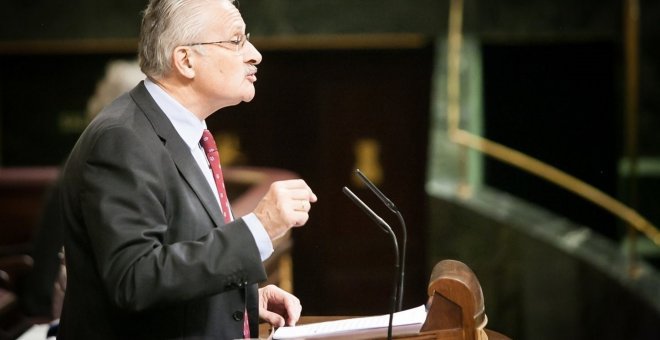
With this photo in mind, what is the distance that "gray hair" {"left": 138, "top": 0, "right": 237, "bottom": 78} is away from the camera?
1917 millimetres

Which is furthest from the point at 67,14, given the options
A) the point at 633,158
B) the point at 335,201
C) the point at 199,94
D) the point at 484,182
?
the point at 199,94

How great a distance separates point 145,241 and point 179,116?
0.32 meters

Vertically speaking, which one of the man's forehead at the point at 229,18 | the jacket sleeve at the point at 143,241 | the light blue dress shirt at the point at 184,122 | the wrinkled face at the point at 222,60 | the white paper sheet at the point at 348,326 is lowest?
the white paper sheet at the point at 348,326

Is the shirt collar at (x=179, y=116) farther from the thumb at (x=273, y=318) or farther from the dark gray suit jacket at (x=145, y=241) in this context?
the thumb at (x=273, y=318)

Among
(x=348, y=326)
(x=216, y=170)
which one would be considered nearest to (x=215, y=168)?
(x=216, y=170)

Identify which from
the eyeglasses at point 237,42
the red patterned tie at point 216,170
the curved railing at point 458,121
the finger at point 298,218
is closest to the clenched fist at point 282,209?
the finger at point 298,218

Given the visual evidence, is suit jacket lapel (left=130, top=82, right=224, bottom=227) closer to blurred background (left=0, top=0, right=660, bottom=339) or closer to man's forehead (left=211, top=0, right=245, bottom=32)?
man's forehead (left=211, top=0, right=245, bottom=32)

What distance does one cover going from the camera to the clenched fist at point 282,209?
1744 mm

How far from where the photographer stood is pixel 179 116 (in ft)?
6.34

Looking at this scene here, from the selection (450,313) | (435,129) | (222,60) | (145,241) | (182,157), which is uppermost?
(222,60)

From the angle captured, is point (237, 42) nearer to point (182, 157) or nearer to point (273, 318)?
point (182, 157)

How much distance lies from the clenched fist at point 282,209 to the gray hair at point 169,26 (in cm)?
37

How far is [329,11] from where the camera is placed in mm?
5992

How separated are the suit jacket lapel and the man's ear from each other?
0.09m
